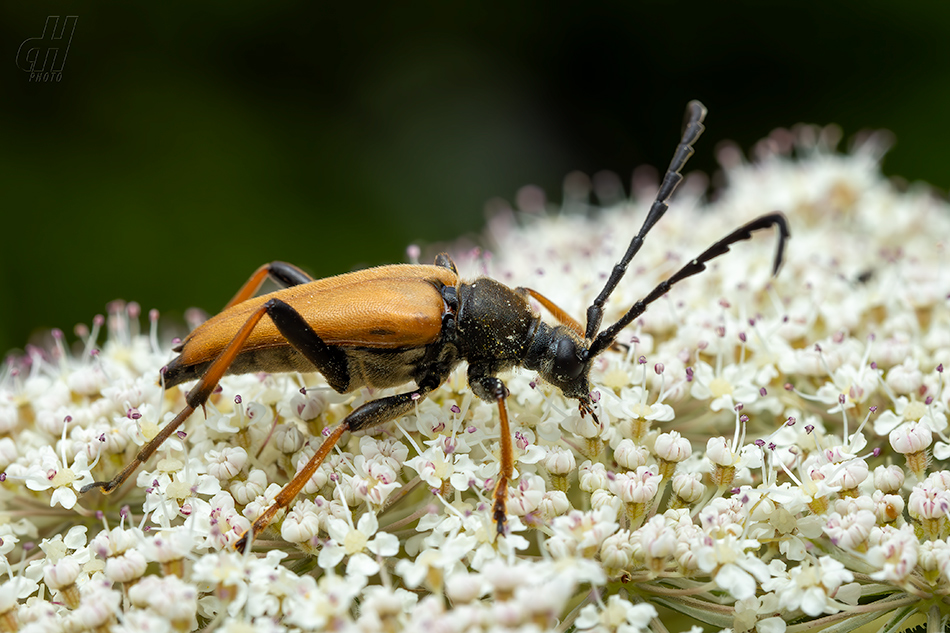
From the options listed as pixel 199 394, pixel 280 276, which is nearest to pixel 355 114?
pixel 280 276

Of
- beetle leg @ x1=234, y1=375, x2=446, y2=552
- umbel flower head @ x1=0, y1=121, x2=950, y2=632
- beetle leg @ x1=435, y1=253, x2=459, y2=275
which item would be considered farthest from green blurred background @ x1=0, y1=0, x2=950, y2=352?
beetle leg @ x1=234, y1=375, x2=446, y2=552

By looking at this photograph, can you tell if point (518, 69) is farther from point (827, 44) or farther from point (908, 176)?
point (908, 176)

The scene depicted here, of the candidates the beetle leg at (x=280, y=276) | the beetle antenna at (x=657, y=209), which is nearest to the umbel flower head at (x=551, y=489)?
the beetle antenna at (x=657, y=209)

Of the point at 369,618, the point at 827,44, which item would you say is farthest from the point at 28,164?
the point at 827,44

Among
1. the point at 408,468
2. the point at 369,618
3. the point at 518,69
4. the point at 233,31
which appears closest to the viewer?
the point at 369,618

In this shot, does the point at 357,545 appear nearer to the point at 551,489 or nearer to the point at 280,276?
the point at 551,489

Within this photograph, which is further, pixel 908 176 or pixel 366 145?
pixel 366 145

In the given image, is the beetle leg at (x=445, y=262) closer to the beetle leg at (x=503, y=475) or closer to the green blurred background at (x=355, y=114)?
the beetle leg at (x=503, y=475)
